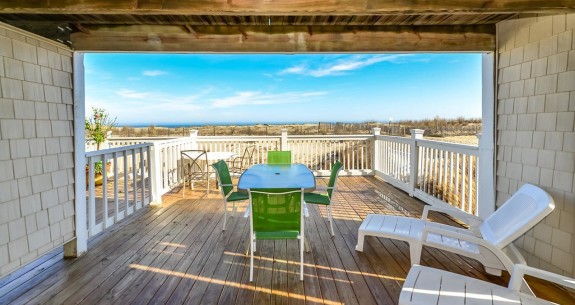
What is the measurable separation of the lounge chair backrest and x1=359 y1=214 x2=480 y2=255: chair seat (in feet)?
0.66

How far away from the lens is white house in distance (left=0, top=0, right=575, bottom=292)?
A: 228 cm

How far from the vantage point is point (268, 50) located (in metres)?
3.38

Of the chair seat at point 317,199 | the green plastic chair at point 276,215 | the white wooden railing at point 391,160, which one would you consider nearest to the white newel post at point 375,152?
the white wooden railing at point 391,160

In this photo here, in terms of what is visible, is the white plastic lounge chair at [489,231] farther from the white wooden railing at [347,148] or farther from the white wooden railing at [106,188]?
the white wooden railing at [347,148]

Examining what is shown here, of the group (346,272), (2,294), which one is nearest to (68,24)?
(2,294)

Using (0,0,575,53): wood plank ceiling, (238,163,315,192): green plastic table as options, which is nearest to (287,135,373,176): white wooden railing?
(238,163,315,192): green plastic table

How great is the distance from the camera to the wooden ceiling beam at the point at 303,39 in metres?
3.27

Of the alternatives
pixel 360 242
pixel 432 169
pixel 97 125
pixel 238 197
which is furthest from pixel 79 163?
pixel 432 169

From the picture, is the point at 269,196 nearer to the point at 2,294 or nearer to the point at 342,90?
the point at 2,294

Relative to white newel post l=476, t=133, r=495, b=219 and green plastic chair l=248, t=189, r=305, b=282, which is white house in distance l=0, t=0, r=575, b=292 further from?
green plastic chair l=248, t=189, r=305, b=282

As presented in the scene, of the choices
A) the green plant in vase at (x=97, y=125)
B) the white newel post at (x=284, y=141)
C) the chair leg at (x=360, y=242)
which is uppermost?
the green plant in vase at (x=97, y=125)

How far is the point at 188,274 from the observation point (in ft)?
8.76

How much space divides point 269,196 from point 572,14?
2.74 m

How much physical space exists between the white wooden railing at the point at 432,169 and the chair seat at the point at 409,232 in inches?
50.2
